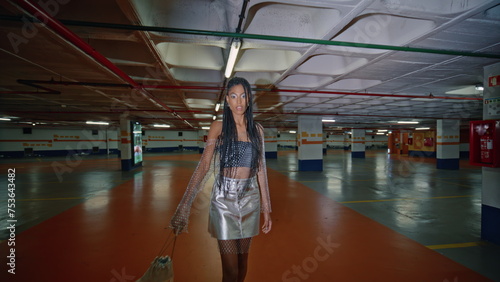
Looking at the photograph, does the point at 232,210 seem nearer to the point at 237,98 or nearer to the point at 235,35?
the point at 237,98

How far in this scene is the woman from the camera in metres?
1.47

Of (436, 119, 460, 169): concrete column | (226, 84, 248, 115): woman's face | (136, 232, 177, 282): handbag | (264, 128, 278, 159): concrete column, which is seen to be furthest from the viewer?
(264, 128, 278, 159): concrete column

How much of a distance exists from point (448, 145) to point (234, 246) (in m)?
15.5

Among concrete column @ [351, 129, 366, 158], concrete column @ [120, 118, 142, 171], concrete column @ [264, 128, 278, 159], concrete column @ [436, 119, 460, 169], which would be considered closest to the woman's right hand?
concrete column @ [120, 118, 142, 171]

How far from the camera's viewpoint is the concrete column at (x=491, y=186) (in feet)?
10.9

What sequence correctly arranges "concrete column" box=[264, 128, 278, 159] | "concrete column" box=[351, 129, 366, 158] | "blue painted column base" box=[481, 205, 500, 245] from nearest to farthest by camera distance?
"blue painted column base" box=[481, 205, 500, 245]
"concrete column" box=[264, 128, 278, 159]
"concrete column" box=[351, 129, 366, 158]

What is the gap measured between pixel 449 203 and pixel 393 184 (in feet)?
8.02

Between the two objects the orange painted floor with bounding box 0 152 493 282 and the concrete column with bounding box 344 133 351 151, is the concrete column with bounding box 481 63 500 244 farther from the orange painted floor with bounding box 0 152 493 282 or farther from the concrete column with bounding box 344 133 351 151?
the concrete column with bounding box 344 133 351 151

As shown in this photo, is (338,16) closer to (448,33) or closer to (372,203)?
(448,33)

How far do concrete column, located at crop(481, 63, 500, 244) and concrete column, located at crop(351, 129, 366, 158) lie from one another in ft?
55.8

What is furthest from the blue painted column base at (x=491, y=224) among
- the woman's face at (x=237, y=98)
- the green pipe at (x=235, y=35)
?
the woman's face at (x=237, y=98)

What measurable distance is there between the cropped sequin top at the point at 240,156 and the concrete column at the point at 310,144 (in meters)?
9.86

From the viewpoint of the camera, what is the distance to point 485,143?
3.42 metres

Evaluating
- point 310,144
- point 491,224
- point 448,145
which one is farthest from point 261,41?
point 448,145
